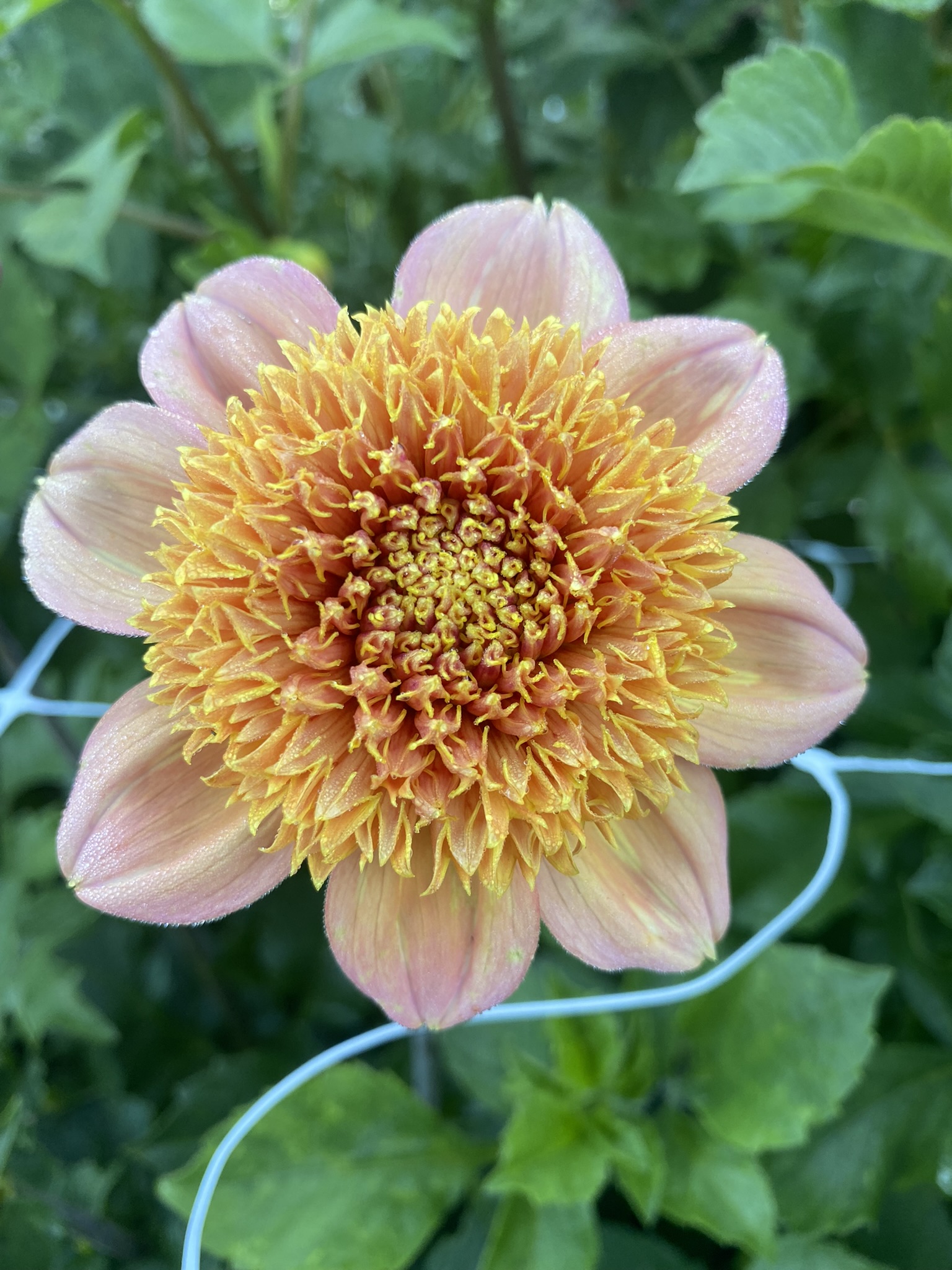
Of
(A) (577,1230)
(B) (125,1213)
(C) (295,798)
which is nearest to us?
(C) (295,798)

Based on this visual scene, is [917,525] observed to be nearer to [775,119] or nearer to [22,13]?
[775,119]

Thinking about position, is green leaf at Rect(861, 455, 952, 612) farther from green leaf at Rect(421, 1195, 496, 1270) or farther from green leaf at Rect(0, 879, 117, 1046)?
green leaf at Rect(0, 879, 117, 1046)

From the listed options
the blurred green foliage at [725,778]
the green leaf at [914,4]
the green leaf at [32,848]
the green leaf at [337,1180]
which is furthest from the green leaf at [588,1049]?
the green leaf at [914,4]

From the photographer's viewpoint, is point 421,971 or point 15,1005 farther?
point 15,1005

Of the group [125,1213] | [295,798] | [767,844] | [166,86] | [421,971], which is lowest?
[125,1213]

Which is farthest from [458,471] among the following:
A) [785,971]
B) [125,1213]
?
[125,1213]

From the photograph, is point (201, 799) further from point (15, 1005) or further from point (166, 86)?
point (166, 86)

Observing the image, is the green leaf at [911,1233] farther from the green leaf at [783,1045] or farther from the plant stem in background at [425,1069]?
the plant stem in background at [425,1069]

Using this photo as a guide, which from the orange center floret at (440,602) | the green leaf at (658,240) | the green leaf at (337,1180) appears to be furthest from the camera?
the green leaf at (658,240)

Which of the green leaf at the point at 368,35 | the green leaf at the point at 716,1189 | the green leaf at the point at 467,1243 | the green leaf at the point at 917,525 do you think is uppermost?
the green leaf at the point at 368,35
